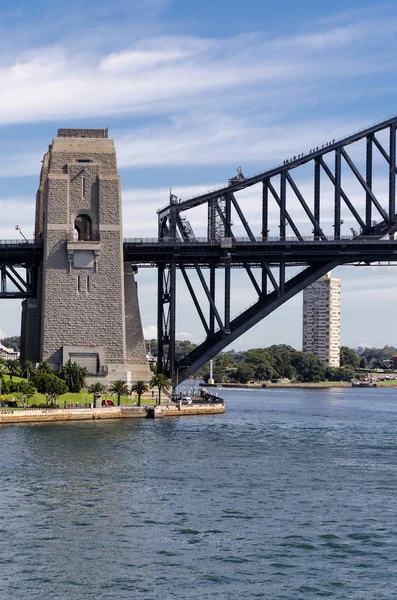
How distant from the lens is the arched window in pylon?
470 feet

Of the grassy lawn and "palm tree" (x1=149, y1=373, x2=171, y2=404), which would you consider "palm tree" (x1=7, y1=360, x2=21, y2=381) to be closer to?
the grassy lawn

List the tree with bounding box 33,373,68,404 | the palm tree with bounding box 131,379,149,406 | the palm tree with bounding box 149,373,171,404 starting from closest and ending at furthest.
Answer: the tree with bounding box 33,373,68,404
the palm tree with bounding box 131,379,149,406
the palm tree with bounding box 149,373,171,404

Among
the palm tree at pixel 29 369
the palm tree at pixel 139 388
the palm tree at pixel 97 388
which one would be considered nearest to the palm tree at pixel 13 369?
the palm tree at pixel 29 369

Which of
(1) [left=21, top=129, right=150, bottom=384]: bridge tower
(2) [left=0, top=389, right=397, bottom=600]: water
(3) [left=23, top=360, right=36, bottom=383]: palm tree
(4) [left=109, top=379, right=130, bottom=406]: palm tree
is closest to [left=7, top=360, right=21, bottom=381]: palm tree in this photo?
(3) [left=23, top=360, right=36, bottom=383]: palm tree

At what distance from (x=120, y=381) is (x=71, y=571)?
265ft

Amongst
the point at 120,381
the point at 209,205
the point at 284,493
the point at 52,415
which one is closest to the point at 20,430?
the point at 52,415

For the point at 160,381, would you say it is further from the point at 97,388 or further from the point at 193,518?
the point at 193,518

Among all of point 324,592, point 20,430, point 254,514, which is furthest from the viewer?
point 20,430

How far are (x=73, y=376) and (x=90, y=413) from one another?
1055 centimetres

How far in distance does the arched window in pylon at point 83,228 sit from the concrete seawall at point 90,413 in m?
24.4

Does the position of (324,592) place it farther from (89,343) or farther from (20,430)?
(89,343)

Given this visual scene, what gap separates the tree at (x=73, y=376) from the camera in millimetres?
130625

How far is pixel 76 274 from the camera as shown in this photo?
137 m

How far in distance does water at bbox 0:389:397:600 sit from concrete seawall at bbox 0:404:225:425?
11479mm
